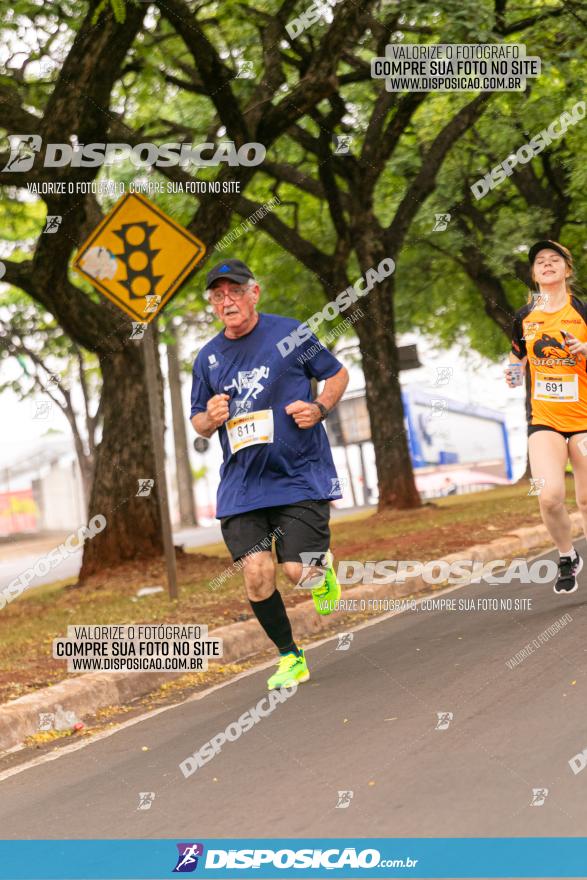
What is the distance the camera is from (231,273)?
6.88 m

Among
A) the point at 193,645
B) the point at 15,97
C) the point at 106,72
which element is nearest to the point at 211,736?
the point at 193,645

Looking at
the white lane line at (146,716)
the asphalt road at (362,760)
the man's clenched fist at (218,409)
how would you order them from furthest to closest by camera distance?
1. the man's clenched fist at (218,409)
2. the white lane line at (146,716)
3. the asphalt road at (362,760)

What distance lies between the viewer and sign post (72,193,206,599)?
35.5 ft

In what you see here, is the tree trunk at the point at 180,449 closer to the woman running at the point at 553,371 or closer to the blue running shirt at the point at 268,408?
the woman running at the point at 553,371

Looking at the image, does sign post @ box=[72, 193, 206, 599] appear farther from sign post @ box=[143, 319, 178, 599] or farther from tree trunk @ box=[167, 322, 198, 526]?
tree trunk @ box=[167, 322, 198, 526]

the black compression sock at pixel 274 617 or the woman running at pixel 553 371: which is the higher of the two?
the woman running at pixel 553 371

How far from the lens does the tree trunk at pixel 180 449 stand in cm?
4422

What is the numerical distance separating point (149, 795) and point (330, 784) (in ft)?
2.48

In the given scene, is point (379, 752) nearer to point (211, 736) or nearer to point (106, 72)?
point (211, 736)

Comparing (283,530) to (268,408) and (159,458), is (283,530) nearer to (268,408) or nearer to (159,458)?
(268,408)

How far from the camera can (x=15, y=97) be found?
13.7 meters

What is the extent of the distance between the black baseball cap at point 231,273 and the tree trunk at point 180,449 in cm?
3628

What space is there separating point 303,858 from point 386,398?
59.3ft

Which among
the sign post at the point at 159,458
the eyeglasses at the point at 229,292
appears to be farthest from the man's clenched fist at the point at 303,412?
the sign post at the point at 159,458
